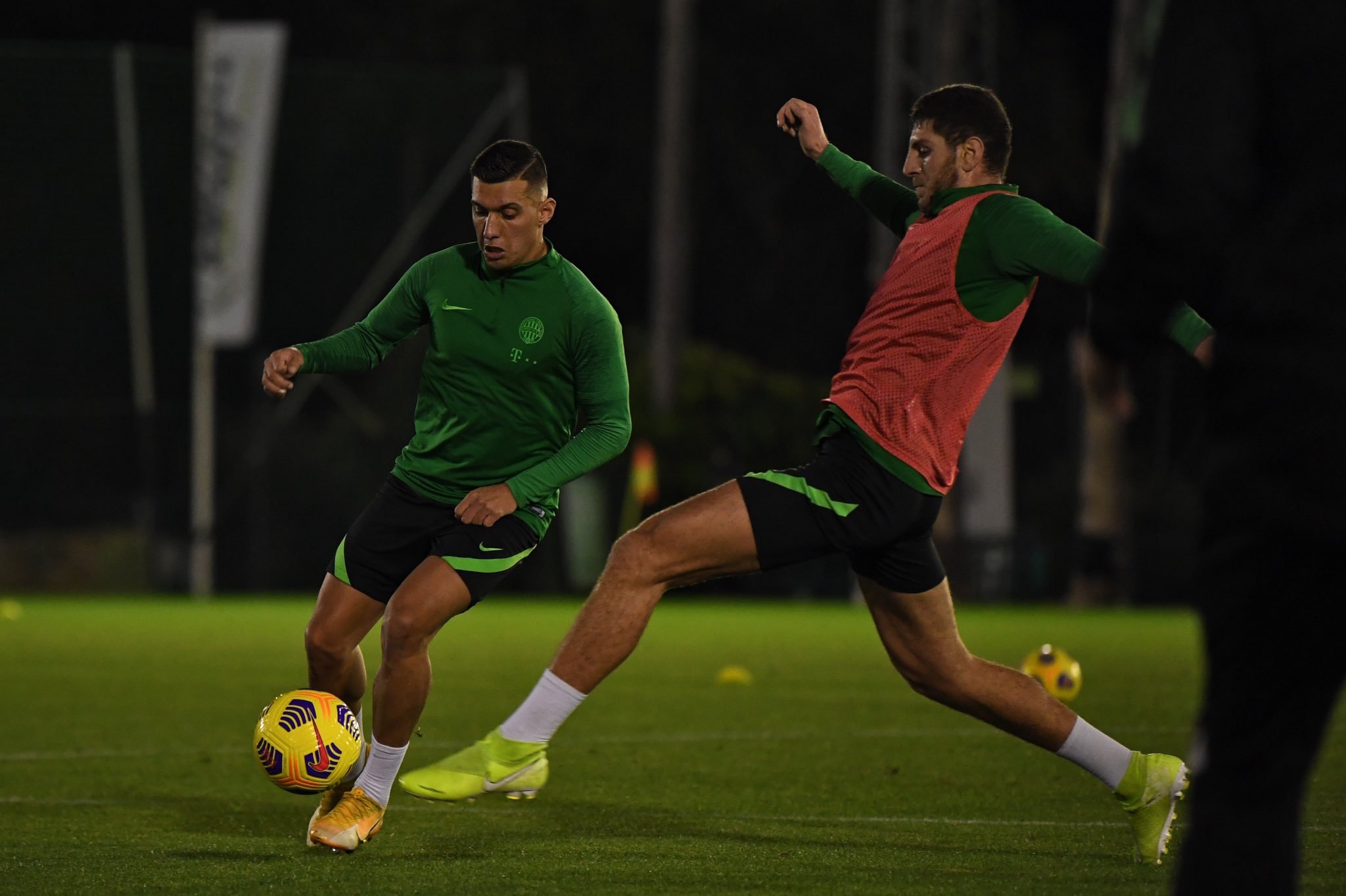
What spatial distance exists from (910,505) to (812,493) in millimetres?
288

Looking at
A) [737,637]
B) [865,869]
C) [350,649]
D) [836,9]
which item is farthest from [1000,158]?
[836,9]

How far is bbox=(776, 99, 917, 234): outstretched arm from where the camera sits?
6.61 metres

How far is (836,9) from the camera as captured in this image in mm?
40562

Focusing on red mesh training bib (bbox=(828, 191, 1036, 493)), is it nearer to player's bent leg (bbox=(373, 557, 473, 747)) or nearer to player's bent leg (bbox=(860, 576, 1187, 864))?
player's bent leg (bbox=(860, 576, 1187, 864))

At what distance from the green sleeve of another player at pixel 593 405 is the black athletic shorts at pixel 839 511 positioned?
567 millimetres

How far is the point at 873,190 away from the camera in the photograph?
6.71 metres

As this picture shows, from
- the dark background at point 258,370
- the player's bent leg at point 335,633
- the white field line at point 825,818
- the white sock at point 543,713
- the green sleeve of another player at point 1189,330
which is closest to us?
the green sleeve of another player at point 1189,330

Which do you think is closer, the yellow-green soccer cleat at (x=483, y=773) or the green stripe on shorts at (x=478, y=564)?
the yellow-green soccer cleat at (x=483, y=773)

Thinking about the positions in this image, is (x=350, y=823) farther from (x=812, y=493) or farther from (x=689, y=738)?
(x=689, y=738)

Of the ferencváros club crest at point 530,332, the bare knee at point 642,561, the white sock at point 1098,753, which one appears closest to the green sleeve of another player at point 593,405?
the ferencváros club crest at point 530,332

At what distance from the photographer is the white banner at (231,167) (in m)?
24.8

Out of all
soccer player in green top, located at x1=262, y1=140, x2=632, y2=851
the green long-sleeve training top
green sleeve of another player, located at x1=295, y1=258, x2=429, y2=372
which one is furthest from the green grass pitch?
green sleeve of another player, located at x1=295, y1=258, x2=429, y2=372

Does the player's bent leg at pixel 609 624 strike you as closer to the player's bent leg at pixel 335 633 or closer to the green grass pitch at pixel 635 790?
the green grass pitch at pixel 635 790

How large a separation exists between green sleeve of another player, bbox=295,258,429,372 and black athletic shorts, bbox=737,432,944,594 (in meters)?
1.30
